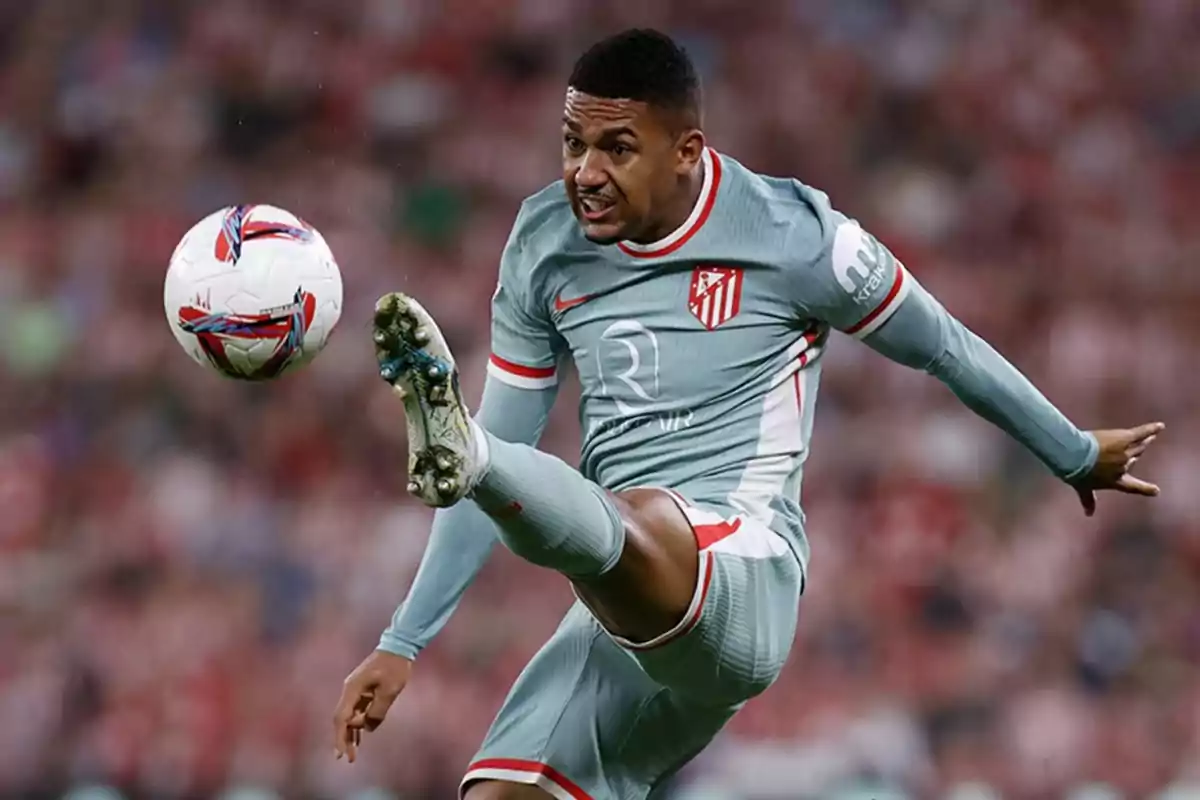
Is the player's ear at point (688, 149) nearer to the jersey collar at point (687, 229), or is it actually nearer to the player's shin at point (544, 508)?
the jersey collar at point (687, 229)

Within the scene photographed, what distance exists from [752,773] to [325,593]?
6.08 ft

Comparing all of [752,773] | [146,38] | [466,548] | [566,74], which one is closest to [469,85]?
[566,74]

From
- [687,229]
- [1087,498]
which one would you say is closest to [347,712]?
[687,229]

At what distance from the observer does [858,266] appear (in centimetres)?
416

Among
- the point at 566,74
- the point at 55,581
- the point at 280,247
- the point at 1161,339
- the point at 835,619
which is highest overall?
the point at 566,74

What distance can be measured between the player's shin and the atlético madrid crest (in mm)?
656

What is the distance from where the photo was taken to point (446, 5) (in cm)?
1021

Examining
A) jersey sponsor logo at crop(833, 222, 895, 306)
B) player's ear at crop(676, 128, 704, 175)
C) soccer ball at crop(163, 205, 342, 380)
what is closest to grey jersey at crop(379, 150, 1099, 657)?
jersey sponsor logo at crop(833, 222, 895, 306)

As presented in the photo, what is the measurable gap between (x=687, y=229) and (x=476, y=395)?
162 inches

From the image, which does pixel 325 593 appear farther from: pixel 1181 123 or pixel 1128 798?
pixel 1181 123

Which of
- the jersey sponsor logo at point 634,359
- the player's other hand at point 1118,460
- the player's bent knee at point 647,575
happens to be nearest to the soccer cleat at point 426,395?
the player's bent knee at point 647,575

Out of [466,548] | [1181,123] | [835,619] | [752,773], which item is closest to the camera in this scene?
[466,548]

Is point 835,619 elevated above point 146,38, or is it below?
below

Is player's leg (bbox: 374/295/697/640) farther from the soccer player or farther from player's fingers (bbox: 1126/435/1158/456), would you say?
player's fingers (bbox: 1126/435/1158/456)
